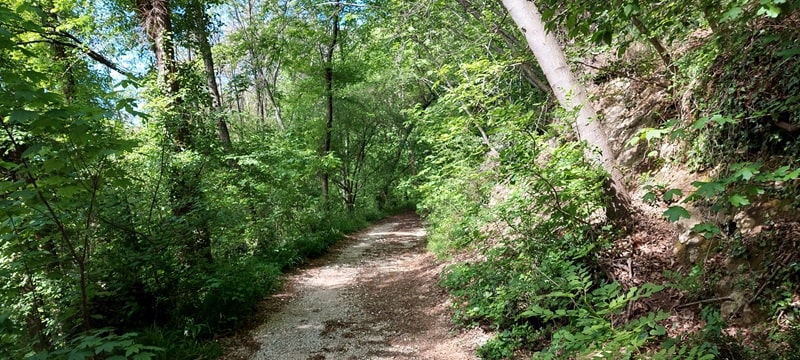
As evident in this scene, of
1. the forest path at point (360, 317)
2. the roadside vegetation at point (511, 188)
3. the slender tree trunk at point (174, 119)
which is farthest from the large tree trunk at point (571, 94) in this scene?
the slender tree trunk at point (174, 119)

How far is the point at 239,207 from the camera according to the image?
6.77 m

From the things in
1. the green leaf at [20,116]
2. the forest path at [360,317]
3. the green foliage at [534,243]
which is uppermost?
the green leaf at [20,116]

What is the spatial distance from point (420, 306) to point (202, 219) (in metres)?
3.66

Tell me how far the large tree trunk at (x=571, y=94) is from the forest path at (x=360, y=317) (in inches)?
89.8

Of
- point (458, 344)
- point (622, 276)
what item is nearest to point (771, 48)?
point (622, 276)

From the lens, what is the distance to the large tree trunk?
4.24 meters

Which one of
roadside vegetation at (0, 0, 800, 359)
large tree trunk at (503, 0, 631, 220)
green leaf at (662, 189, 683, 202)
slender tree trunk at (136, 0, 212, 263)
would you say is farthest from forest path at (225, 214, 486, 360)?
green leaf at (662, 189, 683, 202)

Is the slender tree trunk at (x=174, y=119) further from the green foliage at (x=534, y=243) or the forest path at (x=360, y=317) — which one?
the green foliage at (x=534, y=243)

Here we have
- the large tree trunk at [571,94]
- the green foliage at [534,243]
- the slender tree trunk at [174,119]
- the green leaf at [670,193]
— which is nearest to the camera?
the green leaf at [670,193]

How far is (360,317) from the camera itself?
6.05 m

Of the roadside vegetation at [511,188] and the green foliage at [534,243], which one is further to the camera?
the green foliage at [534,243]

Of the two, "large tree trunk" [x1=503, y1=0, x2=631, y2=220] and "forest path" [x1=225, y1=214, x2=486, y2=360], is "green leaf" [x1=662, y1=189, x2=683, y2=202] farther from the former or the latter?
"forest path" [x1=225, y1=214, x2=486, y2=360]

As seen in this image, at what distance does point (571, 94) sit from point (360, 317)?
4.42 metres

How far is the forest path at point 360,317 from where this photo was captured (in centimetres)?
479
